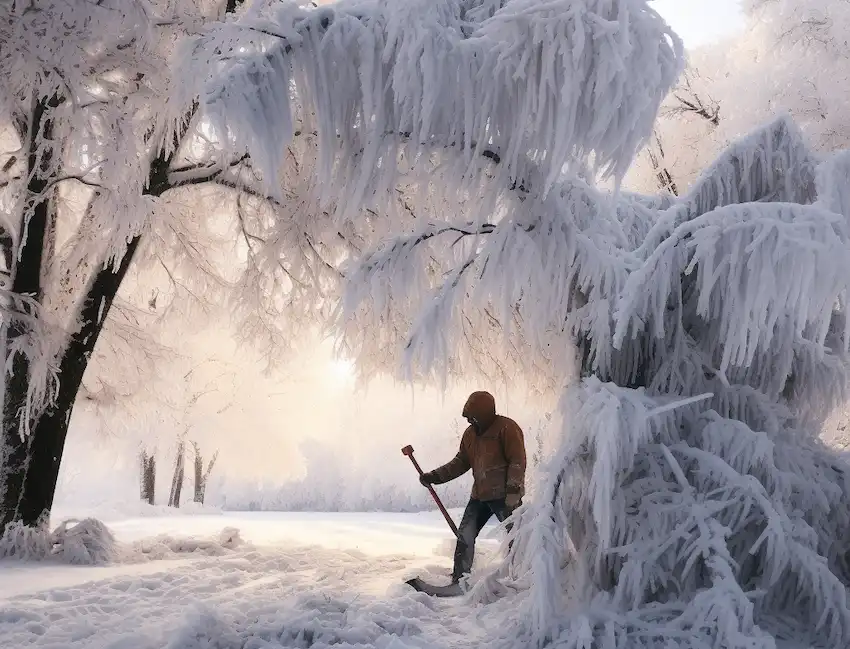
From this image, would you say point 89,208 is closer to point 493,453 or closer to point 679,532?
point 493,453

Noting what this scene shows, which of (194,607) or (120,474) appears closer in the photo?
(194,607)

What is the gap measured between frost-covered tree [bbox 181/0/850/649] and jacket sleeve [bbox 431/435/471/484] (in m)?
1.41

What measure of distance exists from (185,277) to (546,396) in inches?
175

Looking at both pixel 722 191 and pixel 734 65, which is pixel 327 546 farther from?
pixel 734 65

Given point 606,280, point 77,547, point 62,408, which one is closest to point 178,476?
point 62,408

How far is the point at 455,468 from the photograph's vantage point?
17.1 feet

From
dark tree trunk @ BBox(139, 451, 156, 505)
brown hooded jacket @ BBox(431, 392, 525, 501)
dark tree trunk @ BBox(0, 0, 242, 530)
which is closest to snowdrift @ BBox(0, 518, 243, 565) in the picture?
dark tree trunk @ BBox(0, 0, 242, 530)

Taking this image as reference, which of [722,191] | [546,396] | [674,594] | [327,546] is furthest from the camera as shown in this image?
[327,546]

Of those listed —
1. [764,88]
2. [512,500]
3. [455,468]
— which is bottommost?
[512,500]

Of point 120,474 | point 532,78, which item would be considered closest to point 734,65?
point 532,78

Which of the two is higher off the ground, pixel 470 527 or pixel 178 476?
pixel 470 527

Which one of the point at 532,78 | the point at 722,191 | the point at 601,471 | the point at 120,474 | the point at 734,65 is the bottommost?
the point at 120,474

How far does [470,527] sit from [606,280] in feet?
7.75

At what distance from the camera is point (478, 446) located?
499 cm
